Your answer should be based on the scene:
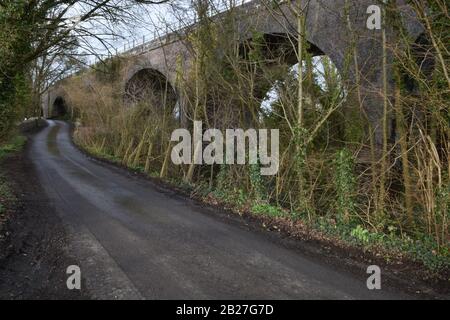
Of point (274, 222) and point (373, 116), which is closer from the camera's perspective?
point (274, 222)


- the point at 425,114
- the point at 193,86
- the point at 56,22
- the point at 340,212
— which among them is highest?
the point at 56,22

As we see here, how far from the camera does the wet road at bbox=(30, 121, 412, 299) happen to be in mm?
4516

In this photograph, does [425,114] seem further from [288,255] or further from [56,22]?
[56,22]

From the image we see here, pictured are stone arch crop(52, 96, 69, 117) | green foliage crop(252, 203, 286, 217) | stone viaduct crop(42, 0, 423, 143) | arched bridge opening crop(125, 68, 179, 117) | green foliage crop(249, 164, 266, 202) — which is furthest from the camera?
stone arch crop(52, 96, 69, 117)

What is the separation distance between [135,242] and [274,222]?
9.48 ft

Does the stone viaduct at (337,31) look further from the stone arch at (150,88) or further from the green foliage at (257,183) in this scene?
the green foliage at (257,183)

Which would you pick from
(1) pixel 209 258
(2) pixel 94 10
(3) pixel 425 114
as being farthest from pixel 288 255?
(2) pixel 94 10

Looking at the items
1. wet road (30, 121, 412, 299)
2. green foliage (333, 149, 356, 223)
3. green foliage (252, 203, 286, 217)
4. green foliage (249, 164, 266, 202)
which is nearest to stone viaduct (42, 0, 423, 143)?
green foliage (333, 149, 356, 223)

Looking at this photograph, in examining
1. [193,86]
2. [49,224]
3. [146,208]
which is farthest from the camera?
[193,86]

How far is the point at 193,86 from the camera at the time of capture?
1252 cm

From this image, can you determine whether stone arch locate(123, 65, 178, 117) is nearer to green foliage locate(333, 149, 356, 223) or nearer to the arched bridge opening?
the arched bridge opening

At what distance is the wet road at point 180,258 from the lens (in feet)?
14.8

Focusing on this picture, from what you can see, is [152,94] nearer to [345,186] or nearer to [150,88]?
[150,88]

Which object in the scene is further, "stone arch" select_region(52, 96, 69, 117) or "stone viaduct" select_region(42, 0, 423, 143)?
"stone arch" select_region(52, 96, 69, 117)
